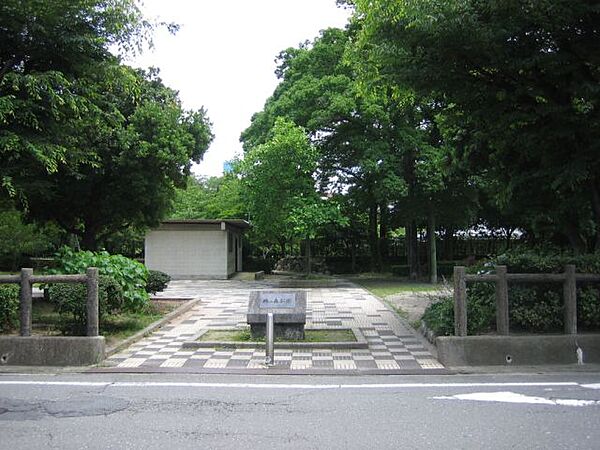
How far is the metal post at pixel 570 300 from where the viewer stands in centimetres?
874

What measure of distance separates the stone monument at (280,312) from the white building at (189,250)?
18789mm

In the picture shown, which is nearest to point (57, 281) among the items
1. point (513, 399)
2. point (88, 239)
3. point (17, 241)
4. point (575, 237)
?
point (513, 399)

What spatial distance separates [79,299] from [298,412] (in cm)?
514

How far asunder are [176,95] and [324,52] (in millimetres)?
8946

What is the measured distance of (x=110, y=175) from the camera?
51.7 ft

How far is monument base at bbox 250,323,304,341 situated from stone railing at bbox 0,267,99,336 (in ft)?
9.45

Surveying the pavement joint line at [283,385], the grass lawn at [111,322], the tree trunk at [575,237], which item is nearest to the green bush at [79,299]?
the grass lawn at [111,322]

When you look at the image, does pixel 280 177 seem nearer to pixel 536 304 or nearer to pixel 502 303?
pixel 536 304

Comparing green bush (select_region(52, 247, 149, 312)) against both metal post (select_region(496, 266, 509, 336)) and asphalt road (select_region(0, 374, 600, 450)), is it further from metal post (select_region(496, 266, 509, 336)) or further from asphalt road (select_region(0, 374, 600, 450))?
metal post (select_region(496, 266, 509, 336))

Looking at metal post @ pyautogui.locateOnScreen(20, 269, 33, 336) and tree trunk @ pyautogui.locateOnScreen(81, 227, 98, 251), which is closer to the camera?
metal post @ pyautogui.locateOnScreen(20, 269, 33, 336)

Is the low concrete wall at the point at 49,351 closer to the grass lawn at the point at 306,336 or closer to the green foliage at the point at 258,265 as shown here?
the grass lawn at the point at 306,336

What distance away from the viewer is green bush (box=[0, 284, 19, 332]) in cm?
922

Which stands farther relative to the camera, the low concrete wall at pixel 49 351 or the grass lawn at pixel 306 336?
the grass lawn at pixel 306 336

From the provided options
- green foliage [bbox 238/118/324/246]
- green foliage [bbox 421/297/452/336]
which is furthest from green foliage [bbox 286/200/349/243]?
green foliage [bbox 421/297/452/336]
